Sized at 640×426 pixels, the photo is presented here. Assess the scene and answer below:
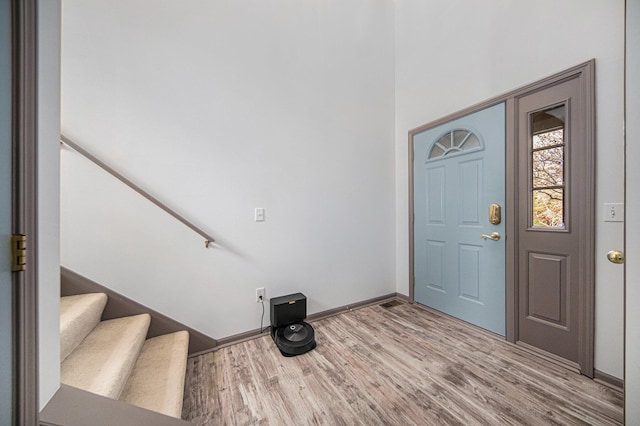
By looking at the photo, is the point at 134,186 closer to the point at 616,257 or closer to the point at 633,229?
the point at 633,229

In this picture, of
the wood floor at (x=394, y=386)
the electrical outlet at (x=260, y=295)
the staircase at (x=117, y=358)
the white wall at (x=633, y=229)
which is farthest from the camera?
the electrical outlet at (x=260, y=295)

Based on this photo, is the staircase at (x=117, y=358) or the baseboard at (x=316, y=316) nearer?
the staircase at (x=117, y=358)

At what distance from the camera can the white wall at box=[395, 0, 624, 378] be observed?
1458 mm

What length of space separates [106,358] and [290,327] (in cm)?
117

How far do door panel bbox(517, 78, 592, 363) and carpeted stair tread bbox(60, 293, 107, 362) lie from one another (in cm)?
300

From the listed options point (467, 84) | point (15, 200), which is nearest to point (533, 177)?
point (467, 84)

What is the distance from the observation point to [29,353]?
0.61 metres

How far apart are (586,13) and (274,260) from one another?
288 cm

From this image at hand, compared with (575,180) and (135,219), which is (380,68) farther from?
(135,219)

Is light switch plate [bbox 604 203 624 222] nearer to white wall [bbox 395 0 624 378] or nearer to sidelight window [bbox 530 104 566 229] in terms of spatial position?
white wall [bbox 395 0 624 378]

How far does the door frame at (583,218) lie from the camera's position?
5.01 feet

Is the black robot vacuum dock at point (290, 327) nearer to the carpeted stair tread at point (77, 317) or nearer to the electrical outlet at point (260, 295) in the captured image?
the electrical outlet at point (260, 295)

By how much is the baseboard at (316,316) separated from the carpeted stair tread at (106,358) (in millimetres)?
552

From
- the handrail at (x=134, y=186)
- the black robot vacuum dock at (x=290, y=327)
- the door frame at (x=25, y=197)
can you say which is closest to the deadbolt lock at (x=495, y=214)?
the black robot vacuum dock at (x=290, y=327)
